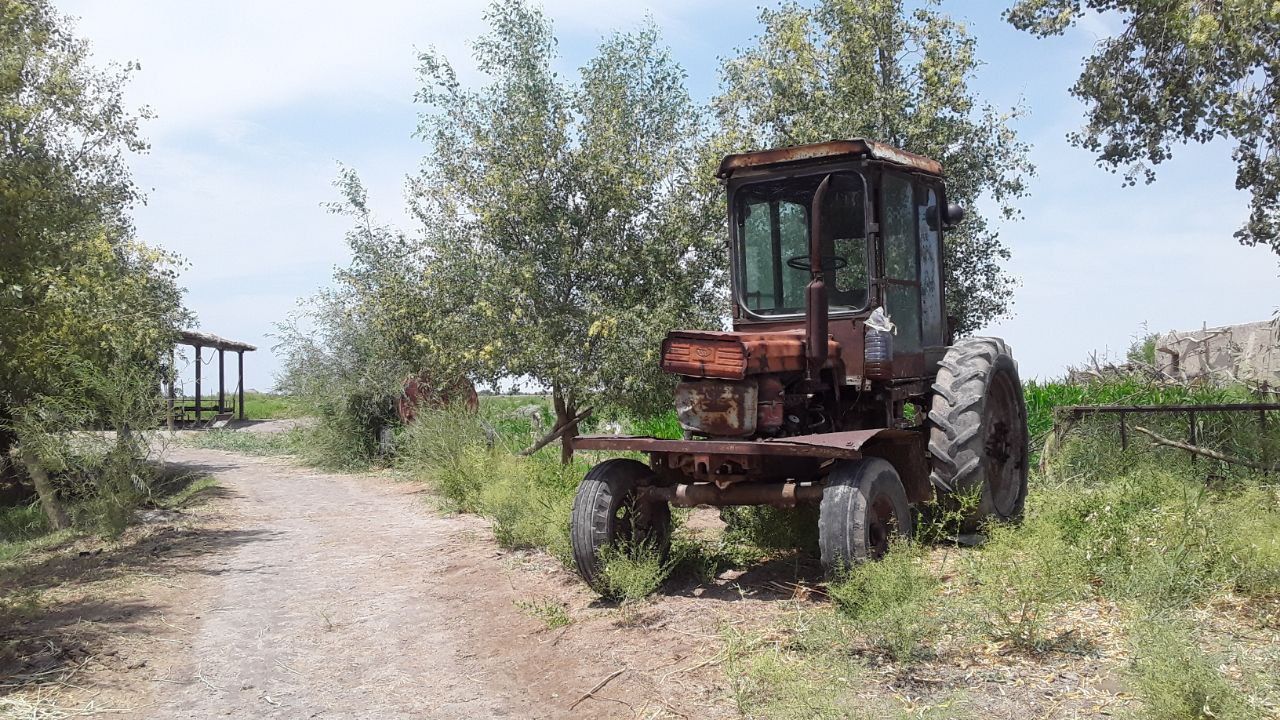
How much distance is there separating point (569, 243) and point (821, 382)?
283 inches

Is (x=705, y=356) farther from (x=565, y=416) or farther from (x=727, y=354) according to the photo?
(x=565, y=416)

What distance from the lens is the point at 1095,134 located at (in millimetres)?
15109

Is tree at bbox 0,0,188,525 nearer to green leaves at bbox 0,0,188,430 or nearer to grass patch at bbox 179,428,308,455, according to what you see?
green leaves at bbox 0,0,188,430

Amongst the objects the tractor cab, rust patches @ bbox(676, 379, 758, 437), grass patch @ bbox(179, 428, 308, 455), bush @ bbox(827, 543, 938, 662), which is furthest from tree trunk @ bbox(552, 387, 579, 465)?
grass patch @ bbox(179, 428, 308, 455)

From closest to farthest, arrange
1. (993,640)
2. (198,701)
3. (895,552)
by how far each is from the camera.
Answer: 1. (993,640)
2. (198,701)
3. (895,552)

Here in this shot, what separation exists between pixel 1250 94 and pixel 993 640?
10.1 m

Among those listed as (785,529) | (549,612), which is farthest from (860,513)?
(549,612)

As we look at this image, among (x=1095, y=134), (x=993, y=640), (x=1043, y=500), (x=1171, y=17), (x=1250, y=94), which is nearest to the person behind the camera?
(x=993, y=640)

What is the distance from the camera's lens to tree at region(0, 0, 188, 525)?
1032 centimetres

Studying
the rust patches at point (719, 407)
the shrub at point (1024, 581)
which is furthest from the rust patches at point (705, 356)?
the shrub at point (1024, 581)

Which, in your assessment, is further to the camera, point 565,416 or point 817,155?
point 565,416

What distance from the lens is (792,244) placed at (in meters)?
7.46

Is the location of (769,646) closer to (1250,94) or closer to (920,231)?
(920,231)

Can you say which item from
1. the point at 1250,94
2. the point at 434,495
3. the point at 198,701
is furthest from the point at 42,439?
the point at 1250,94
